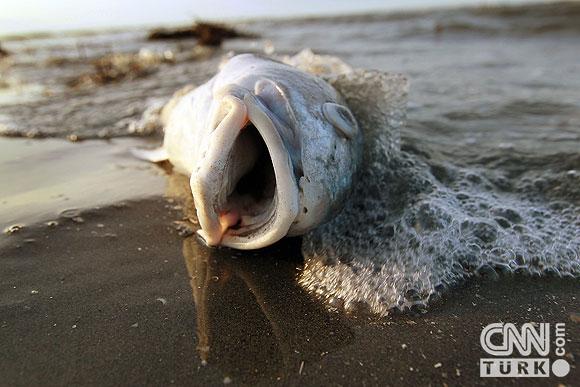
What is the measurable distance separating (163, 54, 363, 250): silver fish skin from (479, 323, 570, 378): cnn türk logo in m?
0.81

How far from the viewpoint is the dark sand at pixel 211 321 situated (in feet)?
5.07

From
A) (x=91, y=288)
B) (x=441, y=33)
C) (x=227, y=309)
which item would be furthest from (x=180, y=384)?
(x=441, y=33)

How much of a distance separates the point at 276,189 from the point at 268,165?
41 cm

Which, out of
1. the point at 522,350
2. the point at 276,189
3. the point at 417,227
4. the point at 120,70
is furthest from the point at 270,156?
the point at 120,70

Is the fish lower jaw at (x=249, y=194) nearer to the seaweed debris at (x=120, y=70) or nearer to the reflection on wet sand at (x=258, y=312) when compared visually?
the reflection on wet sand at (x=258, y=312)

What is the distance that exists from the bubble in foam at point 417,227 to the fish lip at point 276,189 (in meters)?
0.30

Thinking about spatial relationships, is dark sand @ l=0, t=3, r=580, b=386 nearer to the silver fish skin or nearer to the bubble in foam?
the bubble in foam

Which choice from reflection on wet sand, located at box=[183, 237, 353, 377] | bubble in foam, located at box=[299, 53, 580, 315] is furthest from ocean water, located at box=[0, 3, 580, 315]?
reflection on wet sand, located at box=[183, 237, 353, 377]

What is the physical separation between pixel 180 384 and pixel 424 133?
3.04 m

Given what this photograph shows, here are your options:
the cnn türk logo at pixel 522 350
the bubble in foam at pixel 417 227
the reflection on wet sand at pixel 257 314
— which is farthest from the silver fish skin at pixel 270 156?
the cnn türk logo at pixel 522 350

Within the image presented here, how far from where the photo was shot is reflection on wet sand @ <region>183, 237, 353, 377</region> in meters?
1.61

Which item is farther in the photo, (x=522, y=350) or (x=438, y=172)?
(x=438, y=172)

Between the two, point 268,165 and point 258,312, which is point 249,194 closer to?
point 268,165

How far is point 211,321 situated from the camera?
1781 mm
